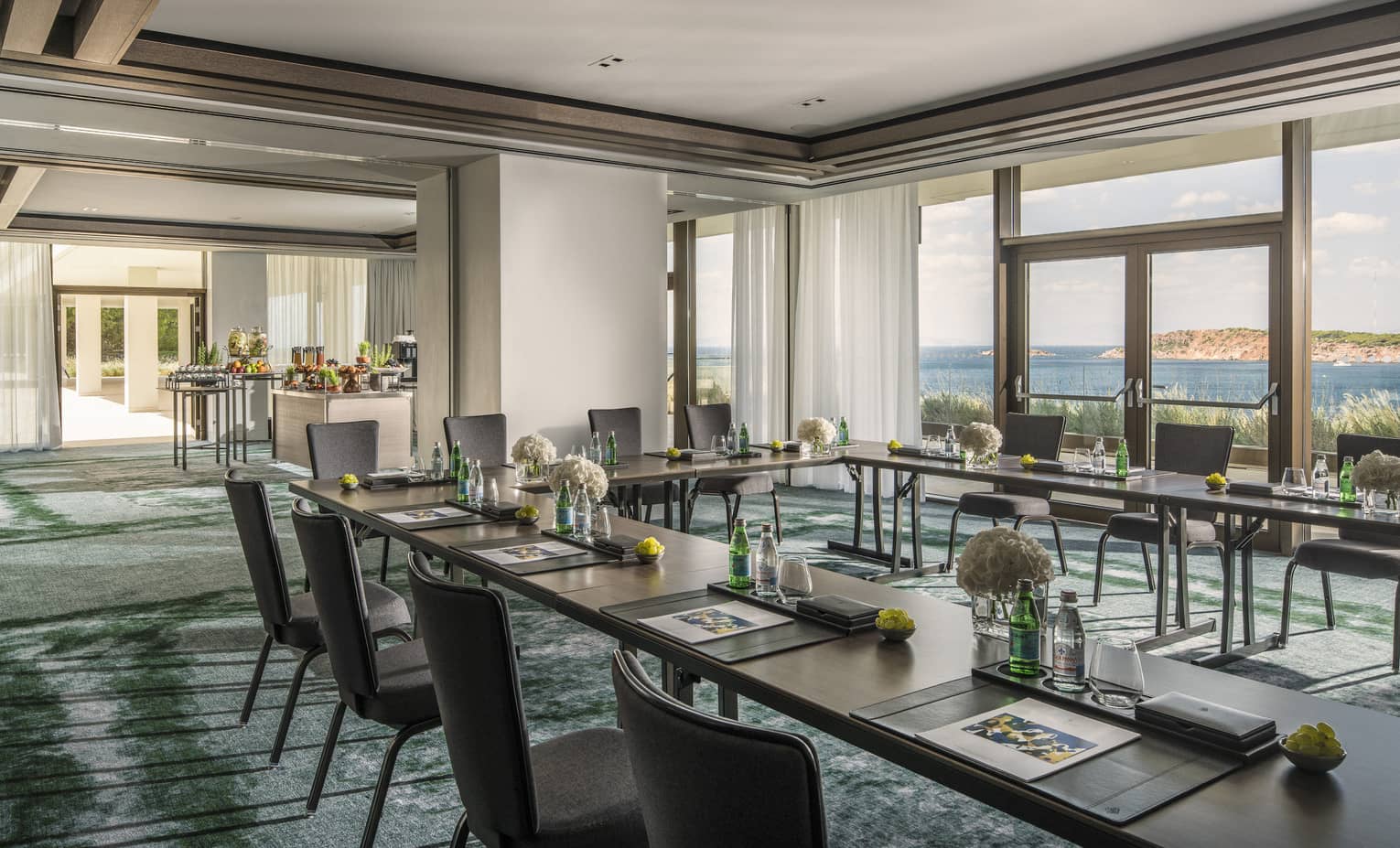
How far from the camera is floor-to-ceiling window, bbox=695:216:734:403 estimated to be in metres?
10.2

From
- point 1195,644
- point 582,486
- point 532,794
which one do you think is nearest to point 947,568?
point 1195,644

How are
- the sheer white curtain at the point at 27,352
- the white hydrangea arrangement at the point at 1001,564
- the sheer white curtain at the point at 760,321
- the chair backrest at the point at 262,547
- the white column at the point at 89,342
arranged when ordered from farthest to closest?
the white column at the point at 89,342
the sheer white curtain at the point at 27,352
the sheer white curtain at the point at 760,321
the chair backrest at the point at 262,547
the white hydrangea arrangement at the point at 1001,564

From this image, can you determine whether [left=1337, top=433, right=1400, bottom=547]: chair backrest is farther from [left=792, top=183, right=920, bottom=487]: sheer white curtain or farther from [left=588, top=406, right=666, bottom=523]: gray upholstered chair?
[left=792, top=183, right=920, bottom=487]: sheer white curtain

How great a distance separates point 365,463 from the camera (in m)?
5.12

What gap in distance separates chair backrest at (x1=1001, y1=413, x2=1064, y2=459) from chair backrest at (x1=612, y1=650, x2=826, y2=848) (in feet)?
15.6

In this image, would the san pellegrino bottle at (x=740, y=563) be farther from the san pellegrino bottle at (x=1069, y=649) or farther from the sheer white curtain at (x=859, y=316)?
the sheer white curtain at (x=859, y=316)

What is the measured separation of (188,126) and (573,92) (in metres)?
2.15

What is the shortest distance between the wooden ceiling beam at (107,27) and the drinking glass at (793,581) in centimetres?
315

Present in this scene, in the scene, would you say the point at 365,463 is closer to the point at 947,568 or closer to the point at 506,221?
the point at 506,221

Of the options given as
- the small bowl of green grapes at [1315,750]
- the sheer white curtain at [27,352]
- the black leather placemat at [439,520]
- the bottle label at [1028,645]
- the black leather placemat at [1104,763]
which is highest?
the sheer white curtain at [27,352]

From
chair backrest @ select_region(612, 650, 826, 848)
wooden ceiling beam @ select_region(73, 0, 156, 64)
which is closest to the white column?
wooden ceiling beam @ select_region(73, 0, 156, 64)

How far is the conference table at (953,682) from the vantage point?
4.42 feet

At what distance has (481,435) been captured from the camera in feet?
18.8

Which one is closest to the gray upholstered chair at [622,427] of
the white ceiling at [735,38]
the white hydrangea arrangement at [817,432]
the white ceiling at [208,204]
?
the white hydrangea arrangement at [817,432]
